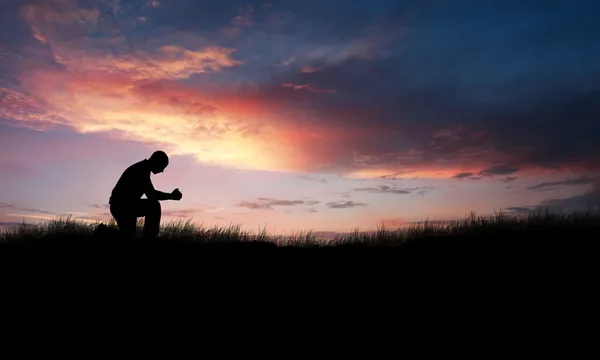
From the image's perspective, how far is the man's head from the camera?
10734 millimetres

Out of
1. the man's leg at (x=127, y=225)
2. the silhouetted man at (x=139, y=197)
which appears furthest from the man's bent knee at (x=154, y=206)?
the man's leg at (x=127, y=225)

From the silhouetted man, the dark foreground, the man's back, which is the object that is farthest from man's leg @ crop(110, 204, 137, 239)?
the dark foreground

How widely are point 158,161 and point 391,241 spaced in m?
5.43

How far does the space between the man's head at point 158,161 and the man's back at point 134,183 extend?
11 centimetres

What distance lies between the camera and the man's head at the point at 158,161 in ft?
35.2

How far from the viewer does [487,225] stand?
12.5m

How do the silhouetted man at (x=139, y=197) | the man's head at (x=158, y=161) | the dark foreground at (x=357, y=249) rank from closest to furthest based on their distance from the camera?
the dark foreground at (x=357, y=249) < the silhouetted man at (x=139, y=197) < the man's head at (x=158, y=161)

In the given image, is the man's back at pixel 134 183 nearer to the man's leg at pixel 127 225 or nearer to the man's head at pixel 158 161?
the man's head at pixel 158 161

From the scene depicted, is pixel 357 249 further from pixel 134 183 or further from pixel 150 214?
pixel 134 183

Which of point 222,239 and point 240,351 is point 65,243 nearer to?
point 222,239

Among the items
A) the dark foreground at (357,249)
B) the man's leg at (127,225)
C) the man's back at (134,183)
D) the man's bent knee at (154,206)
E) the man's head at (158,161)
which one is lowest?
the dark foreground at (357,249)

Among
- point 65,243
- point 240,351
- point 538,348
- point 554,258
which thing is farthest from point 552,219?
point 65,243

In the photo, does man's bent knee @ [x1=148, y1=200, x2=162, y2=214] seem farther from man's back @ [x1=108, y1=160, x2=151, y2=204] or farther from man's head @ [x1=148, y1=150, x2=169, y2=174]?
man's head @ [x1=148, y1=150, x2=169, y2=174]

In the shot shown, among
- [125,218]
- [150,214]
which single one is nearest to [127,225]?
[125,218]
